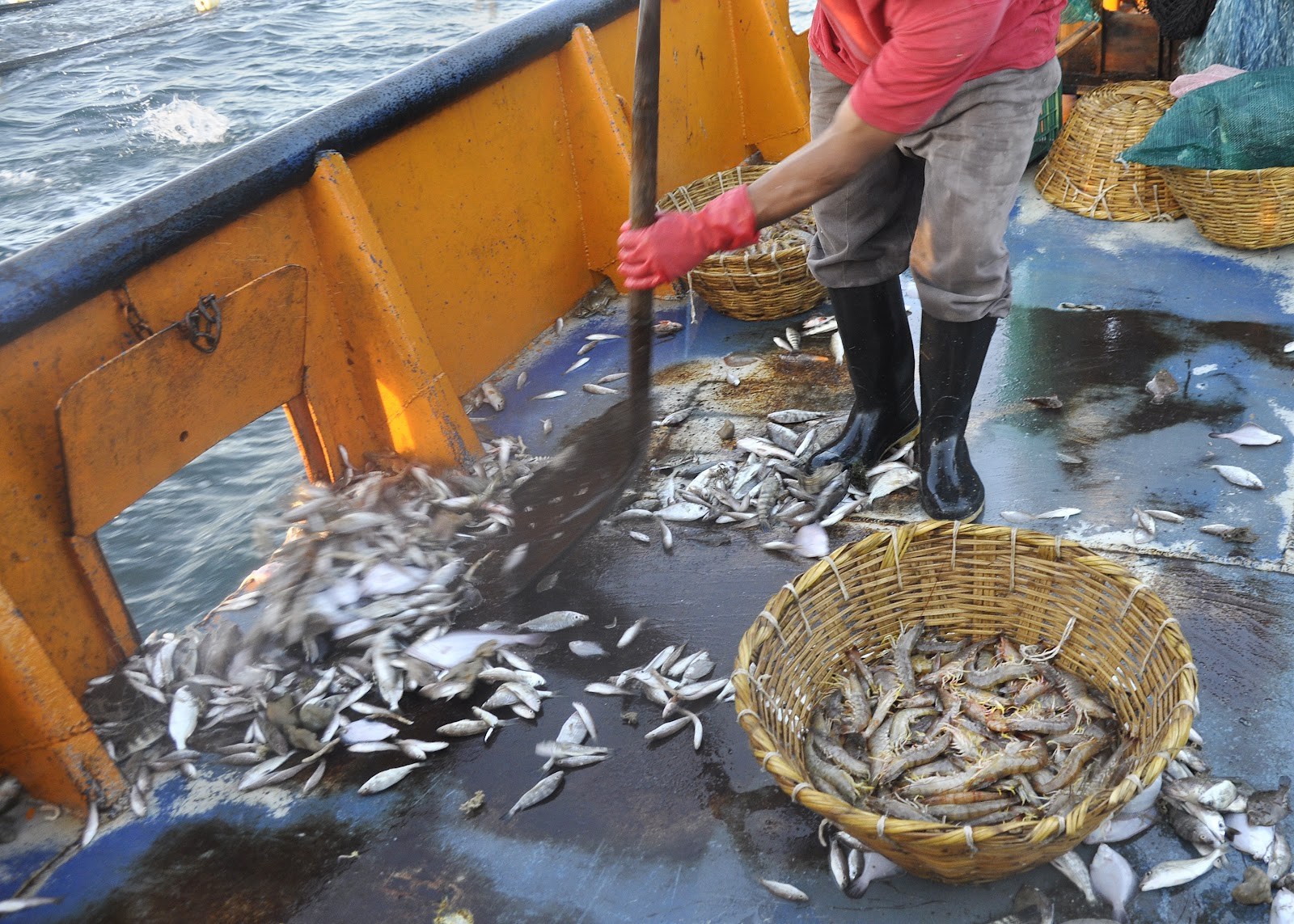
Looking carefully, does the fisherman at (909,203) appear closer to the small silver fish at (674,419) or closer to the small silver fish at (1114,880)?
the small silver fish at (674,419)

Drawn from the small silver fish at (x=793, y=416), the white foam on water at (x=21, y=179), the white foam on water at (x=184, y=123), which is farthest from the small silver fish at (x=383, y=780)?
the white foam on water at (x=184, y=123)

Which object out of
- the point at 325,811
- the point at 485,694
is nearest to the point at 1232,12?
the point at 485,694

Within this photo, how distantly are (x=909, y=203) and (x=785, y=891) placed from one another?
2139mm

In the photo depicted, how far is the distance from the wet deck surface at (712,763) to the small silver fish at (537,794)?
0.08 feet

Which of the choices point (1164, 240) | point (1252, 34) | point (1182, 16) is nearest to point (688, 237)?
point (1164, 240)

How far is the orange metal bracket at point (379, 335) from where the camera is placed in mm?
3662

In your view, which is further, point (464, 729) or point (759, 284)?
point (759, 284)

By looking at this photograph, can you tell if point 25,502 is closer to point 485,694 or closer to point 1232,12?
point 485,694

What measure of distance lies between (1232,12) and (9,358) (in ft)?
18.0

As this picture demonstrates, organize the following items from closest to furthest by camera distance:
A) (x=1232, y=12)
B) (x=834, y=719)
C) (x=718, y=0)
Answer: (x=834, y=719) < (x=1232, y=12) < (x=718, y=0)

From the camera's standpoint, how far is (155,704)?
312 cm

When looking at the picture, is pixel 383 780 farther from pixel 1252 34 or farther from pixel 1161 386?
pixel 1252 34

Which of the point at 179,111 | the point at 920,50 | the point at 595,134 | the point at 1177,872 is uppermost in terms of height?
the point at 920,50

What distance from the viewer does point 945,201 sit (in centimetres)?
292
